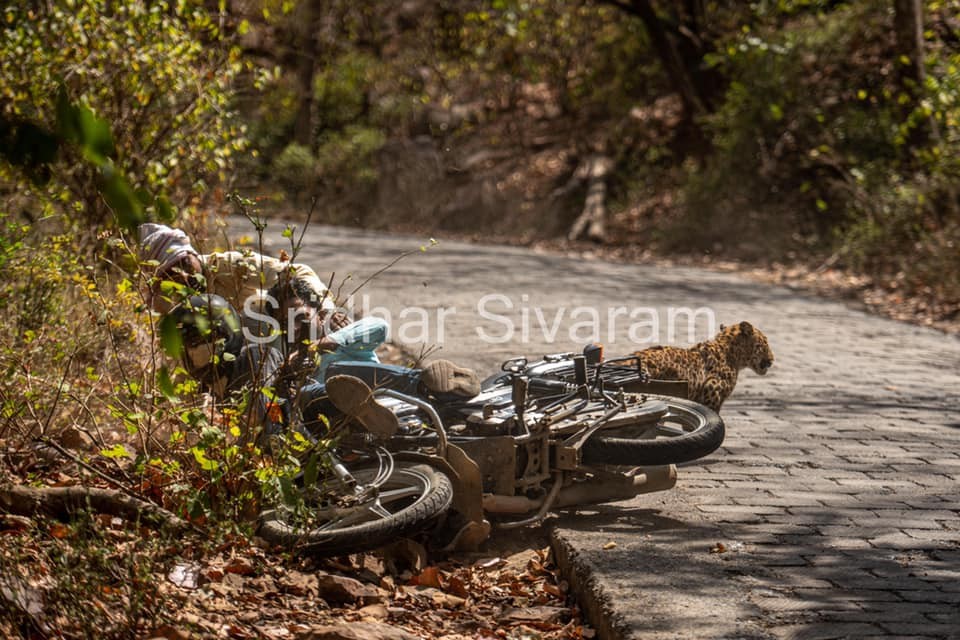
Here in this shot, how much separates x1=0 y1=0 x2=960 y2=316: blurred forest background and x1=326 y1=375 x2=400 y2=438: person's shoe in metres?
3.46

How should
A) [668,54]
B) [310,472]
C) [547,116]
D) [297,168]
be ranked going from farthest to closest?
[297,168] < [547,116] < [668,54] < [310,472]

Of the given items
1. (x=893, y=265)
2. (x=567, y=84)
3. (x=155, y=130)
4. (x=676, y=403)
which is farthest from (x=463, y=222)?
(x=676, y=403)

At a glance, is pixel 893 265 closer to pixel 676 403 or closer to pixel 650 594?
pixel 676 403

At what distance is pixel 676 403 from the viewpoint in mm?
6227

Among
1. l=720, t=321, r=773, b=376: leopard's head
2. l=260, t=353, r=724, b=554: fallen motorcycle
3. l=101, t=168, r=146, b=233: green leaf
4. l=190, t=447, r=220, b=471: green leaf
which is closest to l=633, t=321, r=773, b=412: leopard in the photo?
l=720, t=321, r=773, b=376: leopard's head

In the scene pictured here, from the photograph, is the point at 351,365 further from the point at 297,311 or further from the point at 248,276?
the point at 248,276

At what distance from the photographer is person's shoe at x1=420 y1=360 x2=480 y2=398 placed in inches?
225

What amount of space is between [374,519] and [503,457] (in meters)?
0.69

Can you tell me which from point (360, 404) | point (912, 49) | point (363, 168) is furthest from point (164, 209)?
point (363, 168)

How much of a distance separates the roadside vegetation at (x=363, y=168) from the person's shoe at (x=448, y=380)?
0.89 metres

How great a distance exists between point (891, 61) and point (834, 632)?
15787 mm

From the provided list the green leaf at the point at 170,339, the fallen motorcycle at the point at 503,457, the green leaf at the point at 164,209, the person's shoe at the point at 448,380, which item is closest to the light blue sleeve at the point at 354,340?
the fallen motorcycle at the point at 503,457

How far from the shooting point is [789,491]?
6156 mm

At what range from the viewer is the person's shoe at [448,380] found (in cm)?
571
